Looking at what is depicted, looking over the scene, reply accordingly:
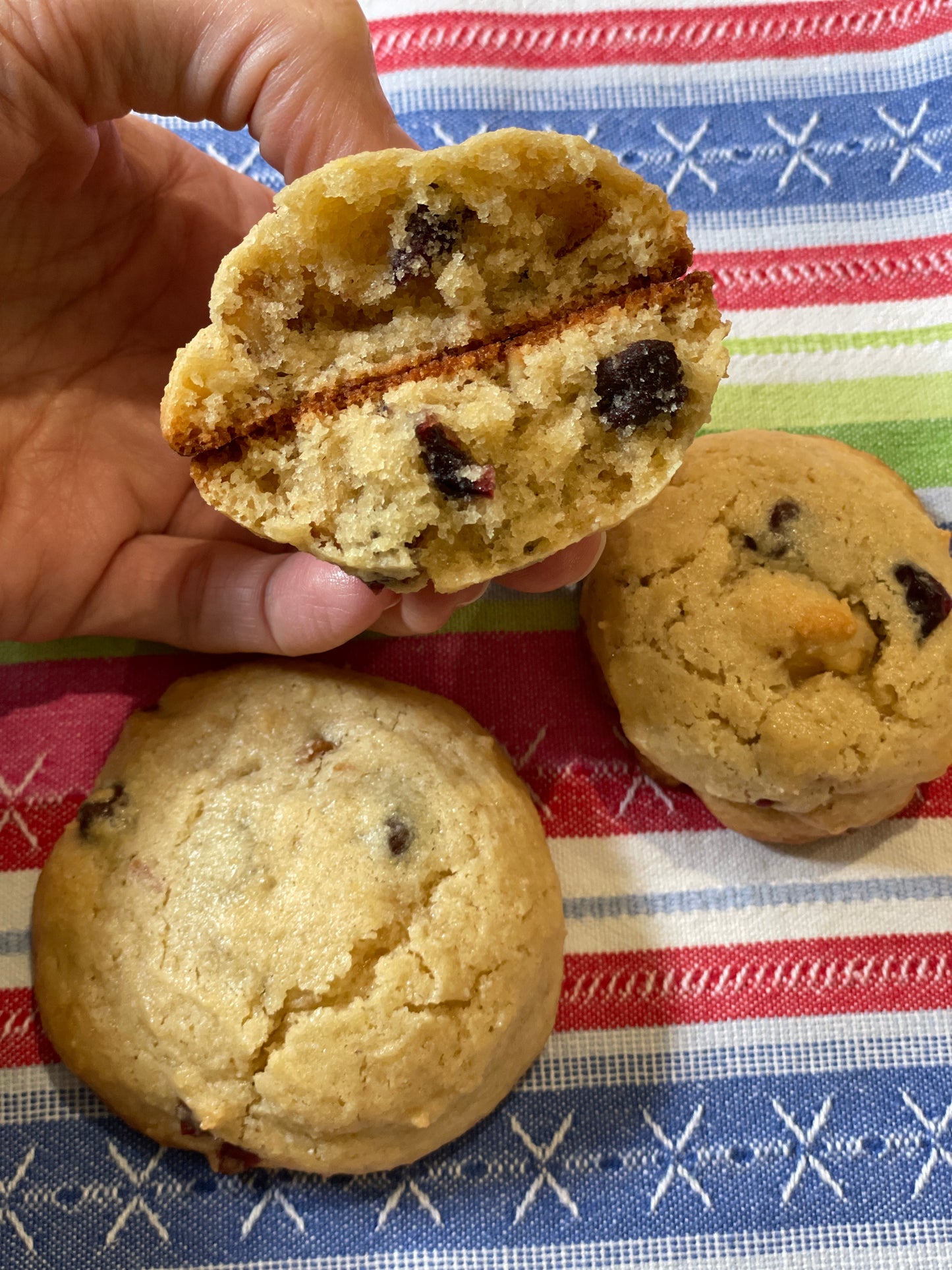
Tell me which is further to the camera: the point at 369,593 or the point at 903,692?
the point at 903,692

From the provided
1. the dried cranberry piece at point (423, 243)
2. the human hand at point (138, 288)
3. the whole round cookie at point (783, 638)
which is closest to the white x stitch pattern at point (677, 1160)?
the whole round cookie at point (783, 638)

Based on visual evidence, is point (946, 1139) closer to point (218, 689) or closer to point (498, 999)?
point (498, 999)

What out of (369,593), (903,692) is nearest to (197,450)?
(369,593)

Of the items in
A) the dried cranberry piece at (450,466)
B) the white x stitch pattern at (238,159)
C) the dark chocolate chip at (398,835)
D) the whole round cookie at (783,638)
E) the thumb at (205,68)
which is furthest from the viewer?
the white x stitch pattern at (238,159)

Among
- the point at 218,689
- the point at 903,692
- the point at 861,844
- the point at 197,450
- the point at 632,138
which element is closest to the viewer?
the point at 197,450

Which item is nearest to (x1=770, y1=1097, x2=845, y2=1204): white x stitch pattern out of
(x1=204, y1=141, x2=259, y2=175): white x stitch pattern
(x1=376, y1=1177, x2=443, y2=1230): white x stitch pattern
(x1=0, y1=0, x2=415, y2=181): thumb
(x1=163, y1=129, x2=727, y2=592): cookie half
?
(x1=376, y1=1177, x2=443, y2=1230): white x stitch pattern

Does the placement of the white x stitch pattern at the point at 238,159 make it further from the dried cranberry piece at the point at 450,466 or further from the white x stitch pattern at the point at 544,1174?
the white x stitch pattern at the point at 544,1174

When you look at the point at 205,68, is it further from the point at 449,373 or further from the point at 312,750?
the point at 312,750
